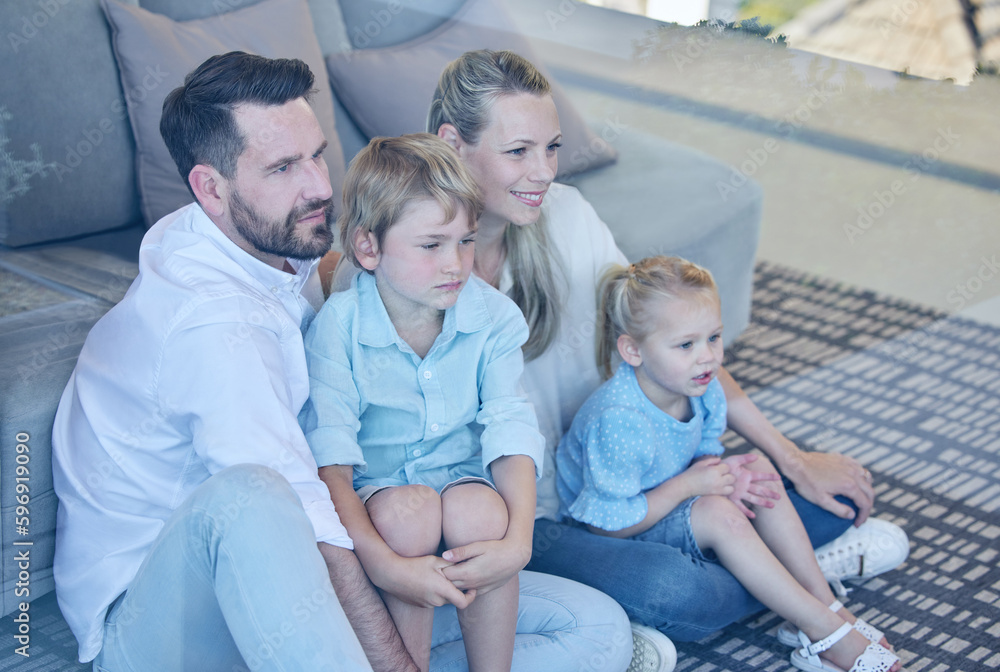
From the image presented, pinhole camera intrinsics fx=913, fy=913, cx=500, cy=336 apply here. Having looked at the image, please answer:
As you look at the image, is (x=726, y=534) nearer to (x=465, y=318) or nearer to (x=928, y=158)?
(x=465, y=318)

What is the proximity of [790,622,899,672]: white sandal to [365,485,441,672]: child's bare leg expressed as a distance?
54cm

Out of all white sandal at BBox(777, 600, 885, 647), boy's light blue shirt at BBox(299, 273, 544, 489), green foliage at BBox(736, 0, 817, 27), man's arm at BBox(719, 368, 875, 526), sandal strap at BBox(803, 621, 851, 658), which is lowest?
white sandal at BBox(777, 600, 885, 647)

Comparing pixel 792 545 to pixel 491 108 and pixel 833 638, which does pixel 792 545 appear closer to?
pixel 833 638

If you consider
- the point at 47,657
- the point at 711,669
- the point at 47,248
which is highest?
the point at 47,248

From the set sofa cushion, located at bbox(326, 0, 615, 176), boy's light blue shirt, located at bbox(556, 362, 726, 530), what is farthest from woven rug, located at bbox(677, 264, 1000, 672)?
sofa cushion, located at bbox(326, 0, 615, 176)

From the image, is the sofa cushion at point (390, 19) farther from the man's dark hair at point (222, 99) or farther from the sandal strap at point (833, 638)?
the sandal strap at point (833, 638)

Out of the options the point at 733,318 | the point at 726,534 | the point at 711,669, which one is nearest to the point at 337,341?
the point at 726,534

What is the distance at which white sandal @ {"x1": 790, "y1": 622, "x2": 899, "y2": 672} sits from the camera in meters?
1.21

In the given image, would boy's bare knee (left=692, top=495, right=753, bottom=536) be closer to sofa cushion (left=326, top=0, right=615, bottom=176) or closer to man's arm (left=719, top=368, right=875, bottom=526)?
man's arm (left=719, top=368, right=875, bottom=526)

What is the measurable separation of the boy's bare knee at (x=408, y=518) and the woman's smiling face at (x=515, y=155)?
412 mm

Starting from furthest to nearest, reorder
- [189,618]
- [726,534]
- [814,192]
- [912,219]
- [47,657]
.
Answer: [912,219]
[814,192]
[726,534]
[47,657]
[189,618]

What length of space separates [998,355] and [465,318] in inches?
58.8

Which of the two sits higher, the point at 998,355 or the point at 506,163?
the point at 506,163

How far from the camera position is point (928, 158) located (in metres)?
2.44
